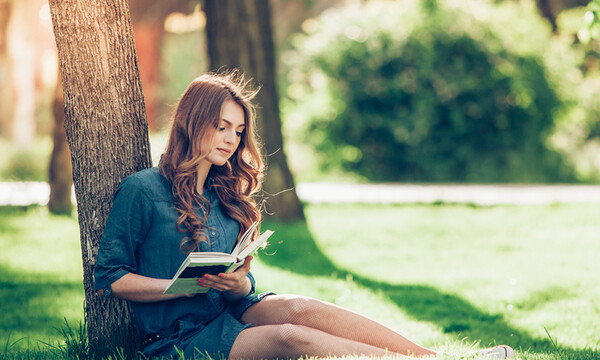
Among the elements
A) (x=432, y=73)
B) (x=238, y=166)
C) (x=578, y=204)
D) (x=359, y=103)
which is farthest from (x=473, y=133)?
(x=238, y=166)

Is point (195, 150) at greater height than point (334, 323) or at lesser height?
greater

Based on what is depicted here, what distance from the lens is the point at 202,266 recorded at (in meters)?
3.23

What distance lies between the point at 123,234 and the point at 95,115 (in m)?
0.81

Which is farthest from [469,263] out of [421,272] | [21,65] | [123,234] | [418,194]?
[21,65]

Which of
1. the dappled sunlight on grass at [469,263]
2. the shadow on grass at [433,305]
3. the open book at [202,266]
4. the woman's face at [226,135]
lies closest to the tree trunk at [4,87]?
the dappled sunlight on grass at [469,263]

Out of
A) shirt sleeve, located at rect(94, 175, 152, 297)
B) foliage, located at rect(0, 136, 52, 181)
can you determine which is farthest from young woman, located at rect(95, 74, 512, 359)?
foliage, located at rect(0, 136, 52, 181)

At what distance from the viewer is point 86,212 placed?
157 inches

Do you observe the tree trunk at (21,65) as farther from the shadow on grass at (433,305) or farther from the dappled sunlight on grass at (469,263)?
the shadow on grass at (433,305)

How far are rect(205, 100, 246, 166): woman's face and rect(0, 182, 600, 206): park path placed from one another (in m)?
7.93

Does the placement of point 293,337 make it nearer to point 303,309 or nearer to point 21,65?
point 303,309

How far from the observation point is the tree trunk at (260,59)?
938 cm

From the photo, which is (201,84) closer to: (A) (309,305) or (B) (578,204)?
(A) (309,305)

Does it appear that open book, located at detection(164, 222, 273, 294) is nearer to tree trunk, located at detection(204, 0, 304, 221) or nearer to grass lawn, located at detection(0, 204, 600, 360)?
grass lawn, located at detection(0, 204, 600, 360)

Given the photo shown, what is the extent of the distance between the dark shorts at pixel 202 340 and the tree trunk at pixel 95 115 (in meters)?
0.41
